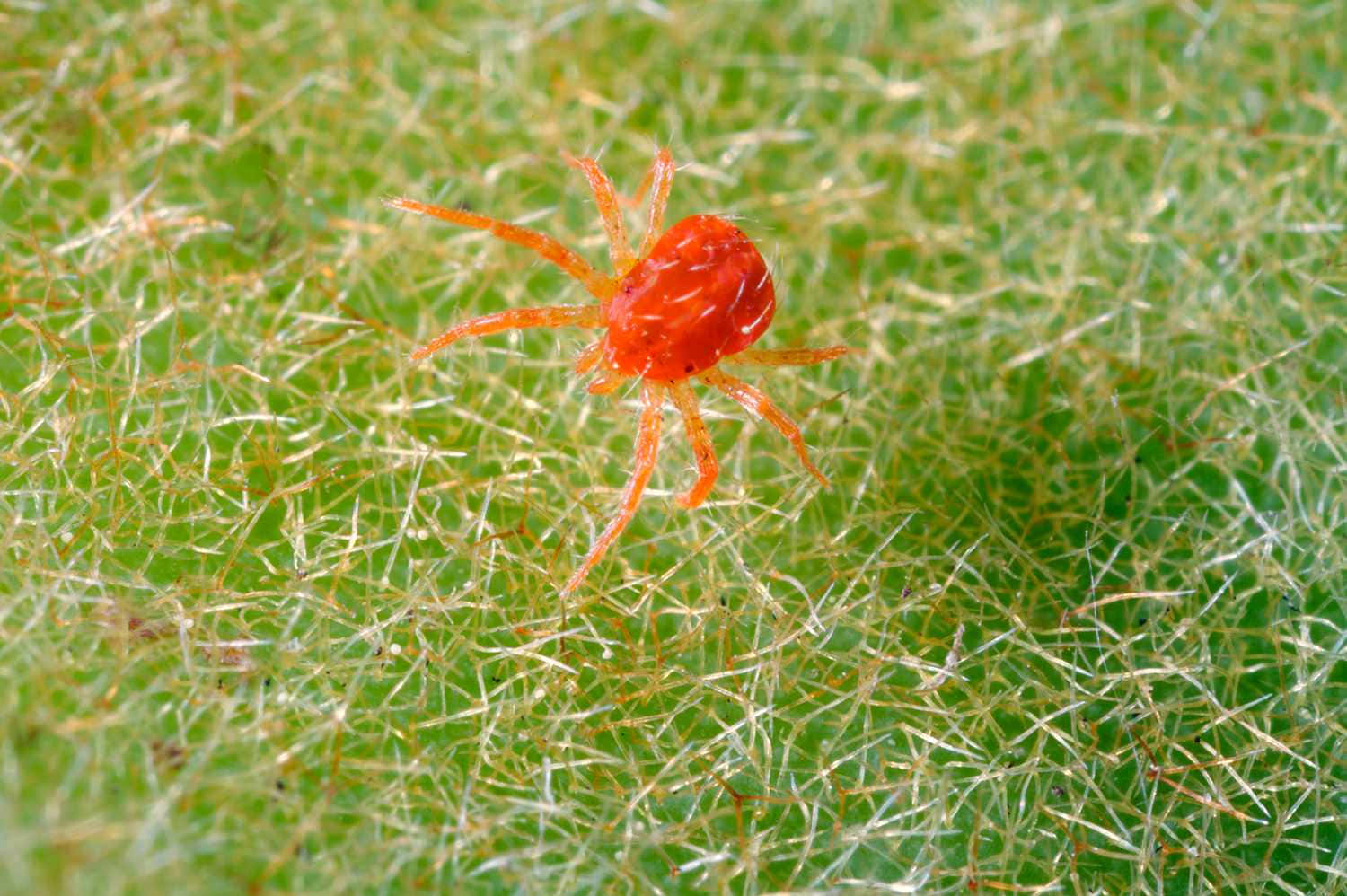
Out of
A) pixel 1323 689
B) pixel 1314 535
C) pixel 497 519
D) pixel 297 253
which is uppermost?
pixel 297 253

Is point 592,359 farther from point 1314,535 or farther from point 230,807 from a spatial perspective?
point 1314,535

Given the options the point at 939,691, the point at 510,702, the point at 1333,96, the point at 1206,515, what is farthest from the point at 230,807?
the point at 1333,96

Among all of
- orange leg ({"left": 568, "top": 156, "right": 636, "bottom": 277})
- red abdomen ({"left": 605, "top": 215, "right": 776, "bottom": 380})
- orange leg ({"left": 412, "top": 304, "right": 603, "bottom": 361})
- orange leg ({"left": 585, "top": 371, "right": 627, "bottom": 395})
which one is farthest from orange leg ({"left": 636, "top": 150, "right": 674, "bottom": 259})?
orange leg ({"left": 585, "top": 371, "right": 627, "bottom": 395})

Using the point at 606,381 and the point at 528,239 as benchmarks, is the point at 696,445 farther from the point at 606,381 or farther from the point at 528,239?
the point at 528,239

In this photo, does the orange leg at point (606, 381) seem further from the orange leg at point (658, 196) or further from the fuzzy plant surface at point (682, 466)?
the orange leg at point (658, 196)

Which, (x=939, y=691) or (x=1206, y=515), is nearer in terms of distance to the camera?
(x=939, y=691)

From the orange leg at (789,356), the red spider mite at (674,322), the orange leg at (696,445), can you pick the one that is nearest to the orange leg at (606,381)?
the red spider mite at (674,322)

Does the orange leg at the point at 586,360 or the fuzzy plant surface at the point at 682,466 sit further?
the orange leg at the point at 586,360

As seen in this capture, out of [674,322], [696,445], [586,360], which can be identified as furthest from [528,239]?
[696,445]
